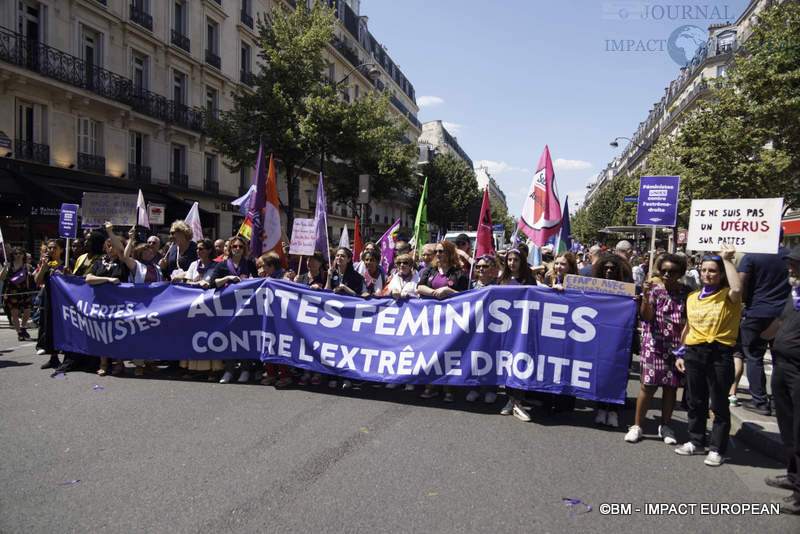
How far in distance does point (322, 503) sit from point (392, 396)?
2.56 meters

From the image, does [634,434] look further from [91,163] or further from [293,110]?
[91,163]

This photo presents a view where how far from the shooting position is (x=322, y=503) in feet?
10.5

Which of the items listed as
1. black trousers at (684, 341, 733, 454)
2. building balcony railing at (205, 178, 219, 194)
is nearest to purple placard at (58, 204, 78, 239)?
black trousers at (684, 341, 733, 454)

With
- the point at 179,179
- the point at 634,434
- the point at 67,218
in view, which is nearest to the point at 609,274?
the point at 634,434

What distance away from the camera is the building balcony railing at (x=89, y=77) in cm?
1581

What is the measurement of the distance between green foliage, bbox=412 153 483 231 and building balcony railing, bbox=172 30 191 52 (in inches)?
1082

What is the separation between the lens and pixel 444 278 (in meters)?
5.76

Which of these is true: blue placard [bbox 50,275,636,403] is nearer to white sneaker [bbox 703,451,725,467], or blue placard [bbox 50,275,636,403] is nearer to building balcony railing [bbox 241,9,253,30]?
white sneaker [bbox 703,451,725,467]

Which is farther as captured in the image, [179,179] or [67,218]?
[179,179]

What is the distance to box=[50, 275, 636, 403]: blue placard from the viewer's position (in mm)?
4895

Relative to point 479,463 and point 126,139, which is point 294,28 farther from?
point 479,463

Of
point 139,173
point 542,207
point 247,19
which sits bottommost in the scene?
point 542,207

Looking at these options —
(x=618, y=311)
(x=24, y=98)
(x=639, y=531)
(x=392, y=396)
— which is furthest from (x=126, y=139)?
(x=639, y=531)

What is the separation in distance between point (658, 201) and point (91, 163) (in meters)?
19.1
